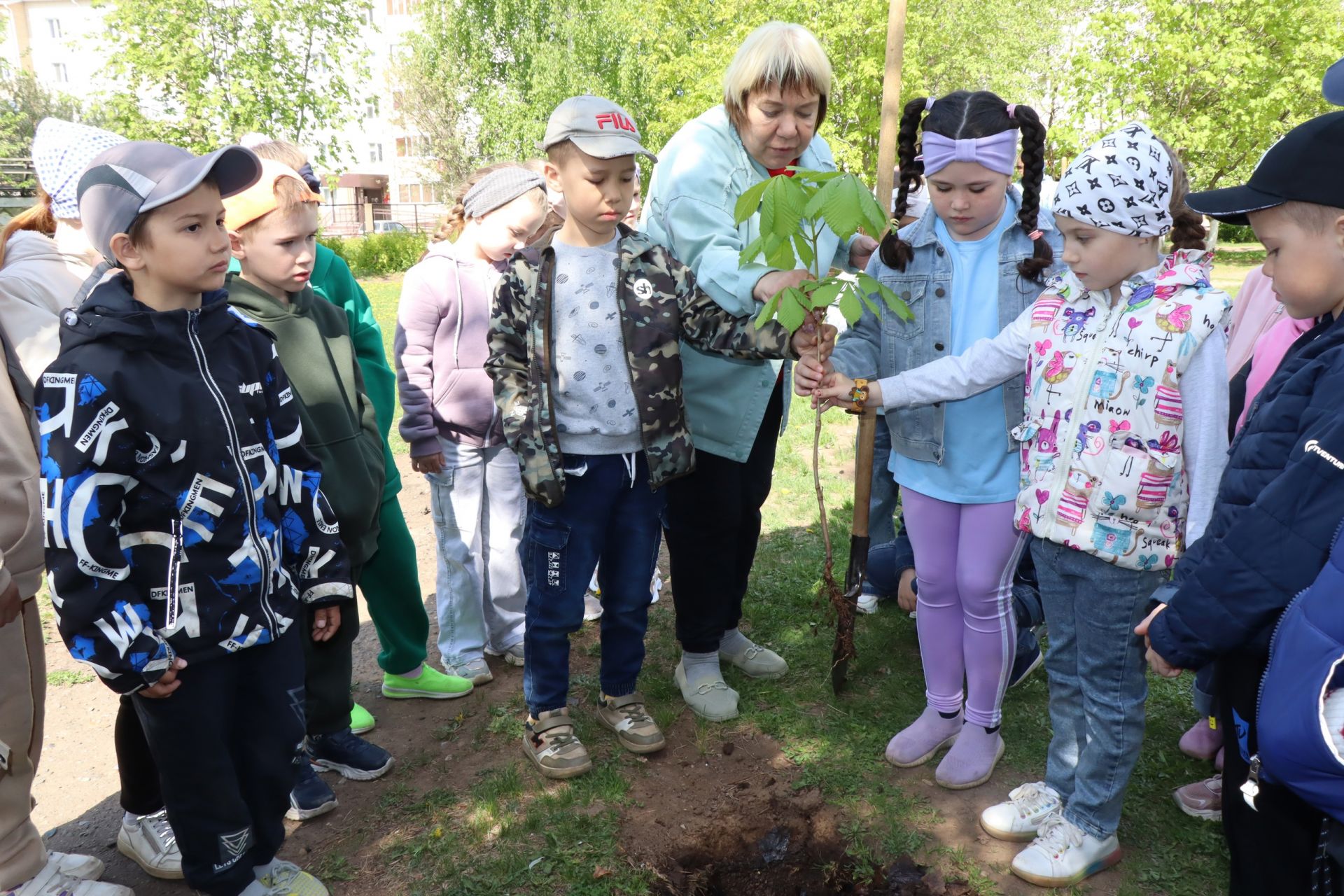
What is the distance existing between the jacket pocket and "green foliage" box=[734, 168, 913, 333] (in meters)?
1.03

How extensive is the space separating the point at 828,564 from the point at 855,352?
0.78 m

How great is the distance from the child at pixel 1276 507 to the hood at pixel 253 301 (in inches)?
108

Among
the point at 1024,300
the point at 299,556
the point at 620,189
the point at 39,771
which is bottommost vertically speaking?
the point at 39,771

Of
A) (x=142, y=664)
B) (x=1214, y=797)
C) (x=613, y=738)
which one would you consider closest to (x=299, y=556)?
(x=142, y=664)

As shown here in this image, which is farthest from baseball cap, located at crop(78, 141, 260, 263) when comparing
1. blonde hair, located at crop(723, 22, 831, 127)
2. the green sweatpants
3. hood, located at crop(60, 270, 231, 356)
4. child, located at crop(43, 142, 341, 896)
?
blonde hair, located at crop(723, 22, 831, 127)

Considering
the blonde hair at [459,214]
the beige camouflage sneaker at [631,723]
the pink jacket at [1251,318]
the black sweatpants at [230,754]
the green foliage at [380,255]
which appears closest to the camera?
the black sweatpants at [230,754]

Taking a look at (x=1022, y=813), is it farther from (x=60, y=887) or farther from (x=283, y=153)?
(x=283, y=153)

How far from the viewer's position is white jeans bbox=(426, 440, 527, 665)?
13.3ft

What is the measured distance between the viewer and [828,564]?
335 cm

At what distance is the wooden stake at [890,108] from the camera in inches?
135

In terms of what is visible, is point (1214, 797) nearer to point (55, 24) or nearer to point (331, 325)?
point (331, 325)

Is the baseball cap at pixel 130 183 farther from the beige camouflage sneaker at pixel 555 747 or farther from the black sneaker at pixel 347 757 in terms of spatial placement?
the beige camouflage sneaker at pixel 555 747

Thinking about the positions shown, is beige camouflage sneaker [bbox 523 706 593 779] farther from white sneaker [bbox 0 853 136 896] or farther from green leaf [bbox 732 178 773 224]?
green leaf [bbox 732 178 773 224]

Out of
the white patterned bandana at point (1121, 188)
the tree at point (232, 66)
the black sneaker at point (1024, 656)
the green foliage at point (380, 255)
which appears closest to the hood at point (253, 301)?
the white patterned bandana at point (1121, 188)
